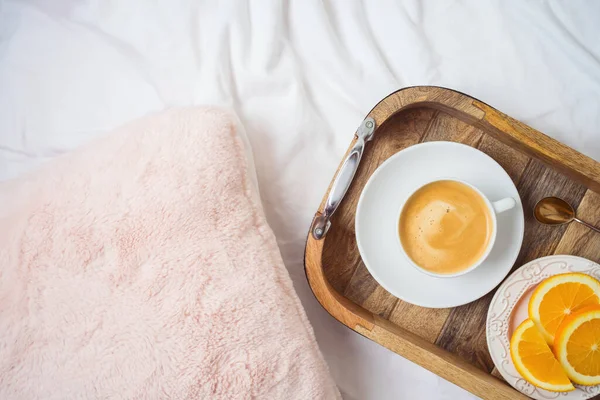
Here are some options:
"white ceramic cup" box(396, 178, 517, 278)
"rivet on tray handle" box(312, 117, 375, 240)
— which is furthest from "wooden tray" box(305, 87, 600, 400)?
"white ceramic cup" box(396, 178, 517, 278)

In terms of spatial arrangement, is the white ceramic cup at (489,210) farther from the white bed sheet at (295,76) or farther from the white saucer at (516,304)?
the white bed sheet at (295,76)

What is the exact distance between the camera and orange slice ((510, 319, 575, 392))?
803 millimetres

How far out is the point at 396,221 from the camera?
0.83m

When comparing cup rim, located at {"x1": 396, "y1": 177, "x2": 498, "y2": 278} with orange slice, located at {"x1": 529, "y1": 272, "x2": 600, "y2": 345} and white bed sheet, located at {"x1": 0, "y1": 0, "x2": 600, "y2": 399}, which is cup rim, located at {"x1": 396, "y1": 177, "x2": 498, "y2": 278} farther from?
white bed sheet, located at {"x1": 0, "y1": 0, "x2": 600, "y2": 399}

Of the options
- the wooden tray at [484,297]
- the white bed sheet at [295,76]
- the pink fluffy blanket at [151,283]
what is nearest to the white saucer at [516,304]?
the wooden tray at [484,297]

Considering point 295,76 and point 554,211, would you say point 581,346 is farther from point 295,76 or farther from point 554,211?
point 295,76

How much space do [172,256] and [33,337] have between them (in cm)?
25

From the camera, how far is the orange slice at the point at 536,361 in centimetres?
80

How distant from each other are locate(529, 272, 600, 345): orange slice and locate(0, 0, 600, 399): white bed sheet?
11.9 inches

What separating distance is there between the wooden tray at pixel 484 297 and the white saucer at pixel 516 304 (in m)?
0.03

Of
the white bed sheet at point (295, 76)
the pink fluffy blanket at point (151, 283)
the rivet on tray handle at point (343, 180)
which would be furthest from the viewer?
the white bed sheet at point (295, 76)

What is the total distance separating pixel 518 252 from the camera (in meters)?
0.83

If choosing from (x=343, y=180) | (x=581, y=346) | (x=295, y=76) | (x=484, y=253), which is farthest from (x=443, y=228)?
(x=295, y=76)

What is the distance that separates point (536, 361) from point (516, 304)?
0.33ft
